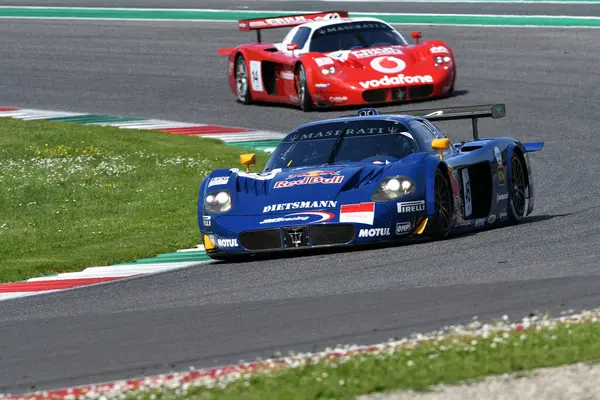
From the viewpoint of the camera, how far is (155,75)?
24672 millimetres

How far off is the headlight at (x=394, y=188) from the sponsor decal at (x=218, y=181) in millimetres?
1240

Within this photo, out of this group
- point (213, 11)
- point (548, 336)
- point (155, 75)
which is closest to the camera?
point (548, 336)

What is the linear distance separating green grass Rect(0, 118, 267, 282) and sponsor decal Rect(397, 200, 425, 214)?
2.51 metres

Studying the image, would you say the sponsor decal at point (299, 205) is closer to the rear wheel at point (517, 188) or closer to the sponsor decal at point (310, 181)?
the sponsor decal at point (310, 181)

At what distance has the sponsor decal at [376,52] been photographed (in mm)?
19750

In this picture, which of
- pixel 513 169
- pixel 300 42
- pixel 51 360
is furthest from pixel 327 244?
pixel 300 42

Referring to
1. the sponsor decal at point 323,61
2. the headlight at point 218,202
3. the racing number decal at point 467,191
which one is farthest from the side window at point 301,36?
the headlight at point 218,202

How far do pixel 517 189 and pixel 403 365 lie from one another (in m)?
6.61

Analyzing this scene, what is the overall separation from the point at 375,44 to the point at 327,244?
Answer: 10.6m

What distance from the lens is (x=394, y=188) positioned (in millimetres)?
10148

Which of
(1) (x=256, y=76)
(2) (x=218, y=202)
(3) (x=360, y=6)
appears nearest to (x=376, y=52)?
(1) (x=256, y=76)

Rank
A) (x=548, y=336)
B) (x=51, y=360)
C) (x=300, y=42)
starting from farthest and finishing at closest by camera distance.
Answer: (x=300, y=42) < (x=51, y=360) < (x=548, y=336)

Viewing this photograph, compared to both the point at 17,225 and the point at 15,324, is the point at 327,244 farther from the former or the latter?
the point at 17,225

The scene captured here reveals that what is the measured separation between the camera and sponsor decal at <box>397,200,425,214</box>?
10.1 m
